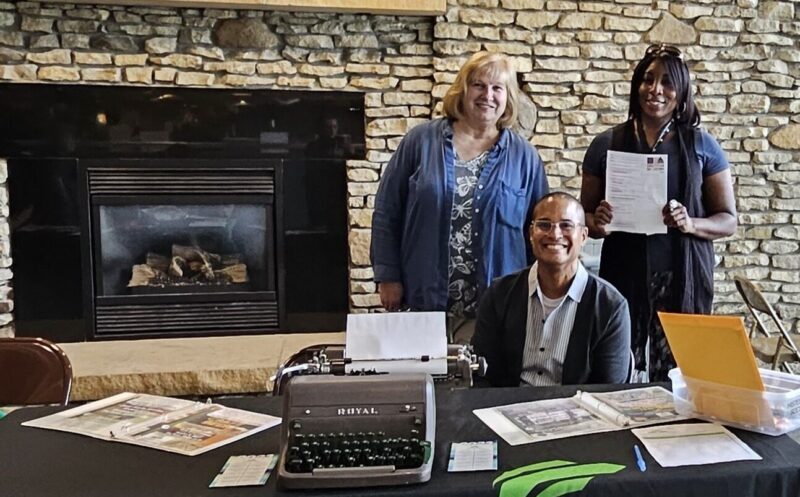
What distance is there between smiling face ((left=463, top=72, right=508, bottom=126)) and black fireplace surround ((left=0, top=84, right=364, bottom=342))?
4.96 ft

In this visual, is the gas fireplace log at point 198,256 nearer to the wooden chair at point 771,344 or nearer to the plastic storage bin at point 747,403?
the wooden chair at point 771,344

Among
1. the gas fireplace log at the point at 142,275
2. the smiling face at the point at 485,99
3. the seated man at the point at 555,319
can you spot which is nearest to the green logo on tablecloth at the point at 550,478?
the seated man at the point at 555,319

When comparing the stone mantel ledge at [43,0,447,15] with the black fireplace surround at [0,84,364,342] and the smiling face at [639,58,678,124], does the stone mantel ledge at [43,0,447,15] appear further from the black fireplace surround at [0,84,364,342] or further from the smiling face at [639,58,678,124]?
the smiling face at [639,58,678,124]

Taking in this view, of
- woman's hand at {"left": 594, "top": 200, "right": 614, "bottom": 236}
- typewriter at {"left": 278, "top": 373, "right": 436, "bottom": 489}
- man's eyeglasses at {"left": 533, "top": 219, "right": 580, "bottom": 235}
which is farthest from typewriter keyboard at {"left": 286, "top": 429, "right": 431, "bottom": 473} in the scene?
woman's hand at {"left": 594, "top": 200, "right": 614, "bottom": 236}

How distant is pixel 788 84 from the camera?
12.8 feet

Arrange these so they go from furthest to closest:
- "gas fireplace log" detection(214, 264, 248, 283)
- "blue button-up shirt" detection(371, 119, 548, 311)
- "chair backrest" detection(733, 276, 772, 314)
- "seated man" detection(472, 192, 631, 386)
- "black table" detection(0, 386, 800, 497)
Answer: "gas fireplace log" detection(214, 264, 248, 283)
"chair backrest" detection(733, 276, 772, 314)
"blue button-up shirt" detection(371, 119, 548, 311)
"seated man" detection(472, 192, 631, 386)
"black table" detection(0, 386, 800, 497)

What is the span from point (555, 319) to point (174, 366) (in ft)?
6.25

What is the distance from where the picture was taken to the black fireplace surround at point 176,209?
11.2ft

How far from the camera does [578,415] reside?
1354mm

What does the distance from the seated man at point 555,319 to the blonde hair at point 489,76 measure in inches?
19.1

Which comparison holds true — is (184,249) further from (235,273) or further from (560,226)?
(560,226)

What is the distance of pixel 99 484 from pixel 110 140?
8.91 ft

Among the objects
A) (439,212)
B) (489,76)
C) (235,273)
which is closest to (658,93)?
(489,76)

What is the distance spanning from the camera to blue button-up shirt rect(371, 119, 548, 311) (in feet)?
7.15
